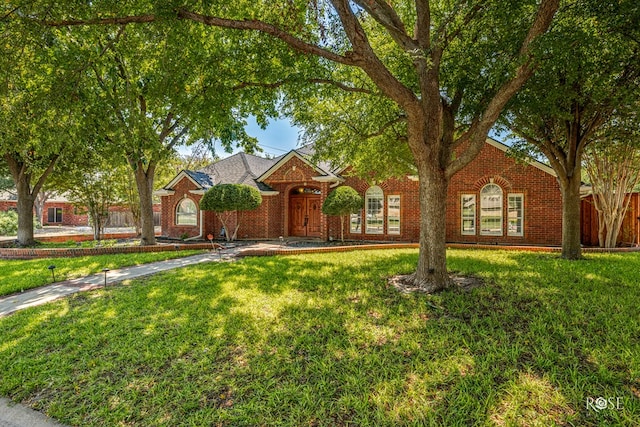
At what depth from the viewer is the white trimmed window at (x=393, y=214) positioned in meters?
16.0

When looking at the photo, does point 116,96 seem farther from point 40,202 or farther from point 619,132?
point 40,202

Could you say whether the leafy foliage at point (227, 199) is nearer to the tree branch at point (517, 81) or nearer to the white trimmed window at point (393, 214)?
the white trimmed window at point (393, 214)

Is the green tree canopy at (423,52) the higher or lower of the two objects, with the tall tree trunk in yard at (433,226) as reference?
higher

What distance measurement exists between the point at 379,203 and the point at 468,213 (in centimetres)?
427

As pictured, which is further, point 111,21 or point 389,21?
point 389,21

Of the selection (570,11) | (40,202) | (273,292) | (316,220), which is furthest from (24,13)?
(40,202)

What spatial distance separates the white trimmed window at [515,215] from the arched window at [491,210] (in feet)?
1.29

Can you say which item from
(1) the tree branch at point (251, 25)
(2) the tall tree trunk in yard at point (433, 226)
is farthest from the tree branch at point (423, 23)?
(2) the tall tree trunk in yard at point (433, 226)

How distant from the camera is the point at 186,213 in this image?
1892cm

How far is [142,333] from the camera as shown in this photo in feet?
15.0

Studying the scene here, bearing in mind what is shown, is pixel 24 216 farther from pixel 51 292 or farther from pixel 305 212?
pixel 305 212

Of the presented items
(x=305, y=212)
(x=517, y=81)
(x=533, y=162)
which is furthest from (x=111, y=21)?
(x=533, y=162)

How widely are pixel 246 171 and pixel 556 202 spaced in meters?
16.3

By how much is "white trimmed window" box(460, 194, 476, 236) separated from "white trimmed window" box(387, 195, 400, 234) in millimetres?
3004
